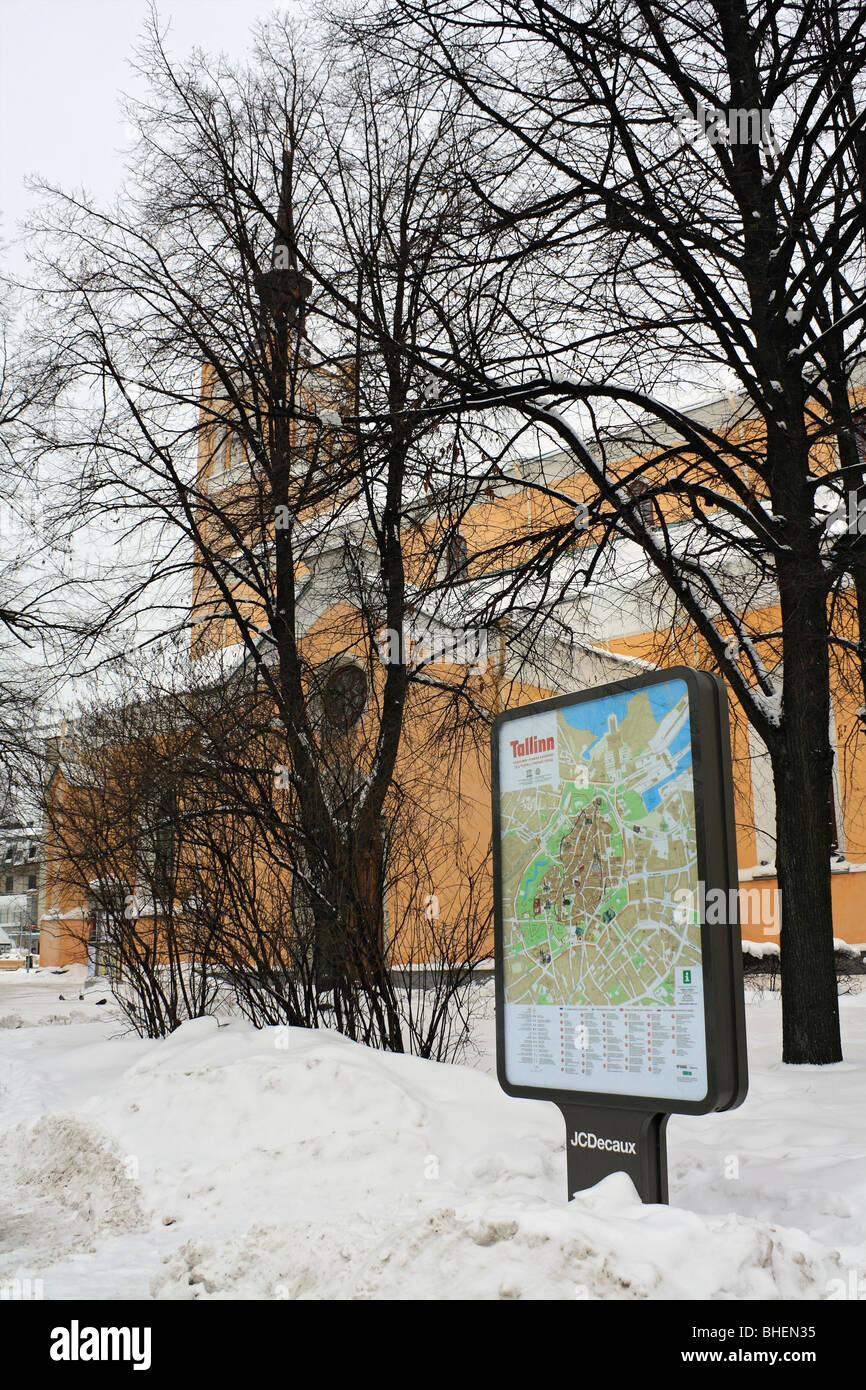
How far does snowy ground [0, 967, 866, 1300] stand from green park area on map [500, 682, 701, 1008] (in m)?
0.88

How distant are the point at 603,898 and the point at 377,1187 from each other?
1.96m

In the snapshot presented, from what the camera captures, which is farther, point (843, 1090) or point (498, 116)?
point (498, 116)

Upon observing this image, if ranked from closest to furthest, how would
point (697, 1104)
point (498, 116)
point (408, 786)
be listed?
point (697, 1104) < point (498, 116) < point (408, 786)

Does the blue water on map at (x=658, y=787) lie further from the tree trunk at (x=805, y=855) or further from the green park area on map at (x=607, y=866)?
the tree trunk at (x=805, y=855)

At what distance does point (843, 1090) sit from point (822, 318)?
7.04 metres

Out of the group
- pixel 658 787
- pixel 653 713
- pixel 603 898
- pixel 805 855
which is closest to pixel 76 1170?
pixel 603 898

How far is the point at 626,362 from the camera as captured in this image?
28.7ft

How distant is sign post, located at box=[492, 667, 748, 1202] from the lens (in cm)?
445

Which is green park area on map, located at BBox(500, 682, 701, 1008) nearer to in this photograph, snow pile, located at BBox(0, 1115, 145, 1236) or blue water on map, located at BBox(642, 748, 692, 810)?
blue water on map, located at BBox(642, 748, 692, 810)

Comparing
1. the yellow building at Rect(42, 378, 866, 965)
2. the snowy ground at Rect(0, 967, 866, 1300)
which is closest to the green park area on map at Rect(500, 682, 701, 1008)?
the snowy ground at Rect(0, 967, 866, 1300)

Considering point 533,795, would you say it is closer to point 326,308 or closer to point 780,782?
point 780,782

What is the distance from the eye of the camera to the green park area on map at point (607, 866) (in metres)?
4.62
